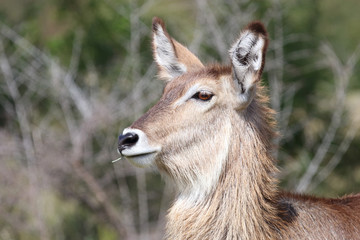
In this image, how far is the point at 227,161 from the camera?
495 centimetres

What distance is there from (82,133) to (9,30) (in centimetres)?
276

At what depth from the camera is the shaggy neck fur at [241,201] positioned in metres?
4.82

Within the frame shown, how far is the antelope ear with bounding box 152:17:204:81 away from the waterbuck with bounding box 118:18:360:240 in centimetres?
70

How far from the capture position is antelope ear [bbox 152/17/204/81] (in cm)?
585

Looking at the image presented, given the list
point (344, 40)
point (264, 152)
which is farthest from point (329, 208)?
point (344, 40)

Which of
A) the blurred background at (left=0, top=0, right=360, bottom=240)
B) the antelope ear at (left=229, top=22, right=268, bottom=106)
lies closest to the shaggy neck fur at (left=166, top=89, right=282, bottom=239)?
the antelope ear at (left=229, top=22, right=268, bottom=106)

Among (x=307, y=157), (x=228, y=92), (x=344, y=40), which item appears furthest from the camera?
(x=344, y=40)

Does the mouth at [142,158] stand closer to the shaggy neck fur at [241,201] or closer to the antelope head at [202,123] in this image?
the antelope head at [202,123]

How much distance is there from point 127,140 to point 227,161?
83cm

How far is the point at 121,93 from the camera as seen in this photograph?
12.1m

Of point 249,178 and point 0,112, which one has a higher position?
point 0,112

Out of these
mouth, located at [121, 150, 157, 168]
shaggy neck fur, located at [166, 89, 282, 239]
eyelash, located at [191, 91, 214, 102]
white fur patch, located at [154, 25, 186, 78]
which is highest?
white fur patch, located at [154, 25, 186, 78]

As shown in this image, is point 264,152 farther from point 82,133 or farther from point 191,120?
point 82,133

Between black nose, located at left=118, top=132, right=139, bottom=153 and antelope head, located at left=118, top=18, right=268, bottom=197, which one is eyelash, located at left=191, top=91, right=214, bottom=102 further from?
black nose, located at left=118, top=132, right=139, bottom=153
